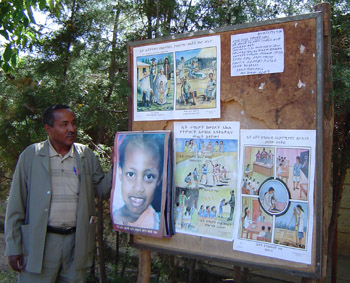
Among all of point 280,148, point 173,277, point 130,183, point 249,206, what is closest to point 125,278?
point 173,277

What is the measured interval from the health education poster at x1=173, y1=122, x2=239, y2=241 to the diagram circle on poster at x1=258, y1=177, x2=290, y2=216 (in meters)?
0.18

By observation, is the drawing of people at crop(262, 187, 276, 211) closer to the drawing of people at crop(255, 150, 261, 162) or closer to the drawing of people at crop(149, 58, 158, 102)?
the drawing of people at crop(255, 150, 261, 162)

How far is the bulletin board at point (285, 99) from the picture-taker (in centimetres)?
209

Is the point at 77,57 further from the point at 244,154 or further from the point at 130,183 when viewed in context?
the point at 244,154

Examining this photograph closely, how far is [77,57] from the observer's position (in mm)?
4082

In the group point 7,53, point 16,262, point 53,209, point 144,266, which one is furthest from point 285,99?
point 7,53

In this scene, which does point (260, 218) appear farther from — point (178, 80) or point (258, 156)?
point (178, 80)

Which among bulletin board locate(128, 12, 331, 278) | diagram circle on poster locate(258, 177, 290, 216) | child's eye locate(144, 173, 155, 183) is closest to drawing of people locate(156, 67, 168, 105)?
bulletin board locate(128, 12, 331, 278)

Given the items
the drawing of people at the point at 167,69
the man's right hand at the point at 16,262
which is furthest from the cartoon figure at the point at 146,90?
the man's right hand at the point at 16,262

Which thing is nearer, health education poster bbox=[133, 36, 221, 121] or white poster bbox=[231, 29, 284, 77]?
white poster bbox=[231, 29, 284, 77]

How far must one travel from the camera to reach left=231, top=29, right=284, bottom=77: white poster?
7.27 feet

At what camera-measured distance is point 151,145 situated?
104 inches

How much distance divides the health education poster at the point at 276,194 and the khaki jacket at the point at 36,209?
45.5 inches

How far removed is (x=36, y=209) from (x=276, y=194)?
175 cm
